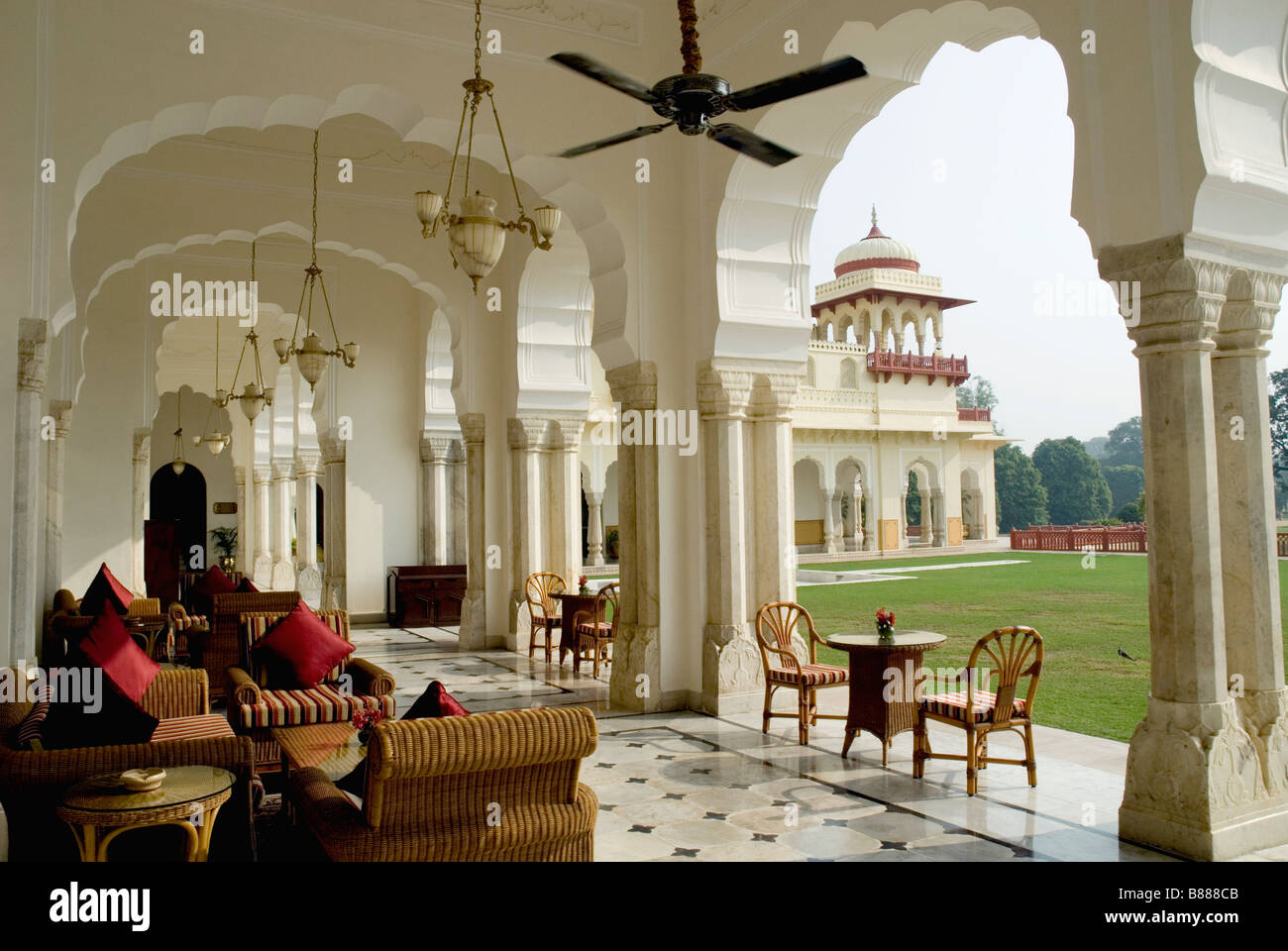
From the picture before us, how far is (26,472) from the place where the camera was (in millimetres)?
5352

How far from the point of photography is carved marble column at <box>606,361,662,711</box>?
7340 mm

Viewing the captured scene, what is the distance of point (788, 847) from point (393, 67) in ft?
18.5

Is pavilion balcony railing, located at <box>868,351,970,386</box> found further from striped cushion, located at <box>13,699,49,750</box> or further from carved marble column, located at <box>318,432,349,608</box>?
striped cushion, located at <box>13,699,49,750</box>

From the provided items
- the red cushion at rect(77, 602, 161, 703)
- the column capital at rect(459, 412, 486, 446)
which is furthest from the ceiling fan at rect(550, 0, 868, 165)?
the column capital at rect(459, 412, 486, 446)

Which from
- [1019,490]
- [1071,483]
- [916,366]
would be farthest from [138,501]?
[1071,483]

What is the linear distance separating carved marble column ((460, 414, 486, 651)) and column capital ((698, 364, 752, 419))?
4311mm

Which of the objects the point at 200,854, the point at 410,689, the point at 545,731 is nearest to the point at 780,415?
the point at 410,689

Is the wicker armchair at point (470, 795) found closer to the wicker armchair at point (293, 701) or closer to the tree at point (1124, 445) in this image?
the wicker armchair at point (293, 701)

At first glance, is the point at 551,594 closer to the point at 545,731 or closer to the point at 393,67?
the point at 393,67

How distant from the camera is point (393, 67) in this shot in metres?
6.59

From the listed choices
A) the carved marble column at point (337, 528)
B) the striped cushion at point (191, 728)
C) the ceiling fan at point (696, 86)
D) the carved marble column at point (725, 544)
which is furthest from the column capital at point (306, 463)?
the ceiling fan at point (696, 86)

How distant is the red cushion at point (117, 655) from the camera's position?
14.7 feet

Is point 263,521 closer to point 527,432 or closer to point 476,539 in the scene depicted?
point 476,539

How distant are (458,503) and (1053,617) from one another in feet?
28.1
